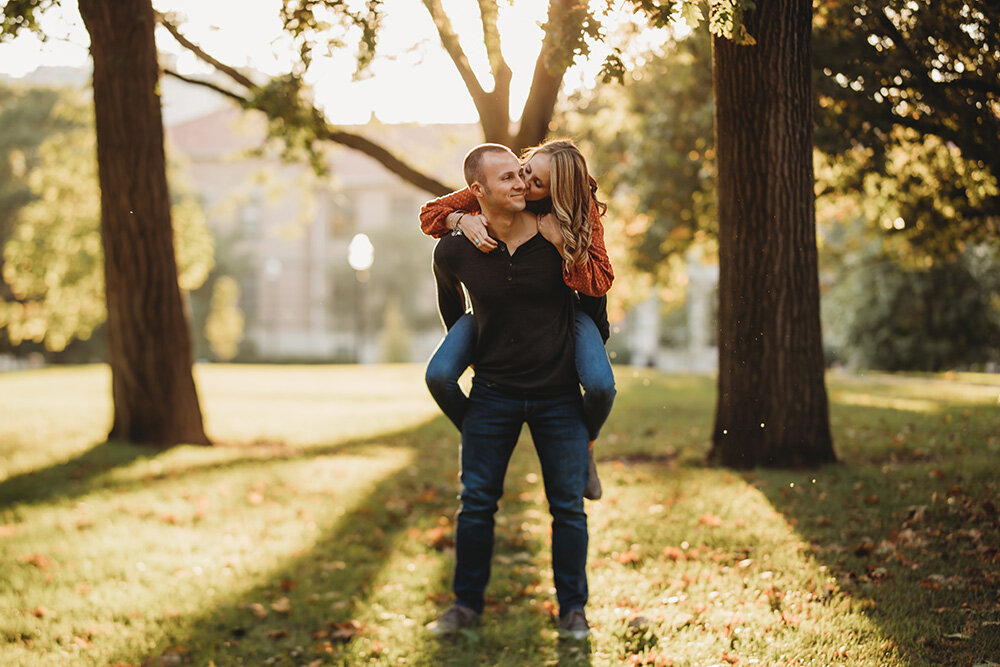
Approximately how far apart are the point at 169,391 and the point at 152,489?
217 centimetres

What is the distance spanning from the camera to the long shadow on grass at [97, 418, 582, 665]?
13.8 ft

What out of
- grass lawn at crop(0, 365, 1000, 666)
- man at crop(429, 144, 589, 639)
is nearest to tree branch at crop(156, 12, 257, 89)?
grass lawn at crop(0, 365, 1000, 666)

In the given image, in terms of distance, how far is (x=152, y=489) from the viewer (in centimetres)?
791

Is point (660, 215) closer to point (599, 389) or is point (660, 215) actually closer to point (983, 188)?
point (983, 188)

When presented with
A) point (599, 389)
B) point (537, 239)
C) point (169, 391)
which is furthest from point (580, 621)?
point (169, 391)

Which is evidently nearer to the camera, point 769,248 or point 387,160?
point 769,248

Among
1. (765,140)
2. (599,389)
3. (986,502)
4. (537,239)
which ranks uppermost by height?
(765,140)

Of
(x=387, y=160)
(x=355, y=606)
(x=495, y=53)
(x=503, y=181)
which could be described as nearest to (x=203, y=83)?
(x=387, y=160)

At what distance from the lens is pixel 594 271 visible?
368 cm

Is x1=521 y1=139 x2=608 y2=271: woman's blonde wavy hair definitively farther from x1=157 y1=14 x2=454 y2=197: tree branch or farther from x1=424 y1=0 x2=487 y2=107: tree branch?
x1=157 y1=14 x2=454 y2=197: tree branch

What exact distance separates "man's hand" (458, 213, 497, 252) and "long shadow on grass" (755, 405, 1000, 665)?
2311 millimetres

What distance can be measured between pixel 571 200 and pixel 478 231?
397 mm

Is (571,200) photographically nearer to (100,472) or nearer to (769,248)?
(769,248)

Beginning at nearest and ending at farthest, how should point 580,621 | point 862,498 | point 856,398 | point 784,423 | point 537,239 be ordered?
point 537,239 < point 580,621 < point 862,498 < point 784,423 < point 856,398
